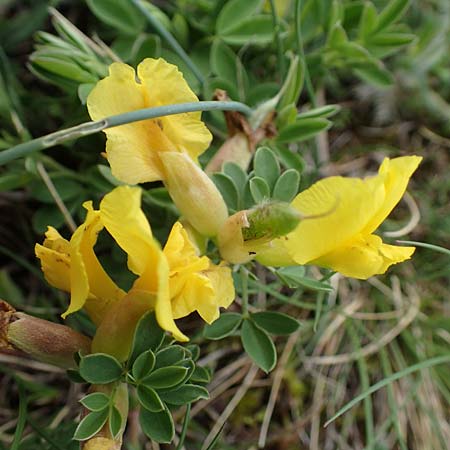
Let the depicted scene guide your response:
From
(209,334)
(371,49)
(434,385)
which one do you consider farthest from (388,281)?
(209,334)

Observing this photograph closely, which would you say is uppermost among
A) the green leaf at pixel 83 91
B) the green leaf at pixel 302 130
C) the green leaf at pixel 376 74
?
the green leaf at pixel 83 91

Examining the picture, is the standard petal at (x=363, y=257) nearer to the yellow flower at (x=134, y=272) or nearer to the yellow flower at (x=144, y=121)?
the yellow flower at (x=134, y=272)

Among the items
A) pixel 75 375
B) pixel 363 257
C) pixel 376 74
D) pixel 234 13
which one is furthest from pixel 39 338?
pixel 376 74

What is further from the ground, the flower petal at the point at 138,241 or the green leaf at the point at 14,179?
the flower petal at the point at 138,241

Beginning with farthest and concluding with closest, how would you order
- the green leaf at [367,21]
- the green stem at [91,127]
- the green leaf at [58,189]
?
the green leaf at [367,21] → the green leaf at [58,189] → the green stem at [91,127]

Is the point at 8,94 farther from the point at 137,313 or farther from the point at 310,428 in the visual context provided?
the point at 310,428

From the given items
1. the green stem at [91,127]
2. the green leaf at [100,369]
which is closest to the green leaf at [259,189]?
the green stem at [91,127]

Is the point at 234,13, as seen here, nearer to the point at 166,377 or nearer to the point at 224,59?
the point at 224,59
